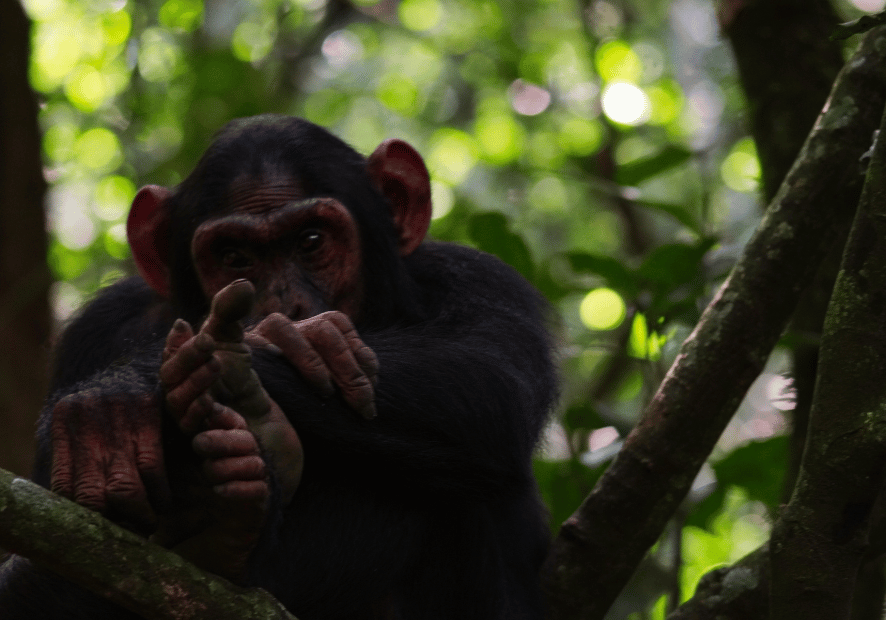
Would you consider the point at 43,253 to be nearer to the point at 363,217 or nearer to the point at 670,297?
the point at 363,217

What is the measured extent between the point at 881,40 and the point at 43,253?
504 cm

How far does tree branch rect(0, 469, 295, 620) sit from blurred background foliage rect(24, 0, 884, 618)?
154 inches

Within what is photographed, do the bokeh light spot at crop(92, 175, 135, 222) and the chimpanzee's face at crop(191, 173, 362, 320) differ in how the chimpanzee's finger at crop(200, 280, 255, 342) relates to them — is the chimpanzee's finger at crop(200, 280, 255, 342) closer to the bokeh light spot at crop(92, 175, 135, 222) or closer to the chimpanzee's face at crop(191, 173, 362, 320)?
the chimpanzee's face at crop(191, 173, 362, 320)

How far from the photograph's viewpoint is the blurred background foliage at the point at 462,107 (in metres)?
7.94

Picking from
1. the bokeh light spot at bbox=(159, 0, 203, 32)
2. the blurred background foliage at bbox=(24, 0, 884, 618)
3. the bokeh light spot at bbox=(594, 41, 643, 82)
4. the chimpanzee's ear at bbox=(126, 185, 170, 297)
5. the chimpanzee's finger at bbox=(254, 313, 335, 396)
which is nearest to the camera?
the chimpanzee's finger at bbox=(254, 313, 335, 396)

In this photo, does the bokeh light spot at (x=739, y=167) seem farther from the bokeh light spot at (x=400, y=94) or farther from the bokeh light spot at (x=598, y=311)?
the bokeh light spot at (x=400, y=94)

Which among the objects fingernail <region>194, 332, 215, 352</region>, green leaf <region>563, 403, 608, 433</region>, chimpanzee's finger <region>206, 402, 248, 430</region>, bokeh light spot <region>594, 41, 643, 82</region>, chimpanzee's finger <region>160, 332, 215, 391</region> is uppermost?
bokeh light spot <region>594, 41, 643, 82</region>

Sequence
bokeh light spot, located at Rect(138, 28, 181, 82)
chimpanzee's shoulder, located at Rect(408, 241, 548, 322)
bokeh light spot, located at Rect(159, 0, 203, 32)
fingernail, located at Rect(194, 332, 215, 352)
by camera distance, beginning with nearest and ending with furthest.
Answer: fingernail, located at Rect(194, 332, 215, 352)
chimpanzee's shoulder, located at Rect(408, 241, 548, 322)
bokeh light spot, located at Rect(159, 0, 203, 32)
bokeh light spot, located at Rect(138, 28, 181, 82)

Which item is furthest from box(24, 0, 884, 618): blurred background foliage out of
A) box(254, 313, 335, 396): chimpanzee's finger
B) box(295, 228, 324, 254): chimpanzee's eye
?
box(254, 313, 335, 396): chimpanzee's finger

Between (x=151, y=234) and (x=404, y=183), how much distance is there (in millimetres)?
1023

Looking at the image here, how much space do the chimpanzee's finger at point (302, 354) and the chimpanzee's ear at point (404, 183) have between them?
1344mm

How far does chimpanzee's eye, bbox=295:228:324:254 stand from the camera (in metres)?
3.67

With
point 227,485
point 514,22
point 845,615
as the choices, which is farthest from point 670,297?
point 514,22

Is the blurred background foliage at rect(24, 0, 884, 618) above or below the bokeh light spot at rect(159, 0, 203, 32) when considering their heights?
below
